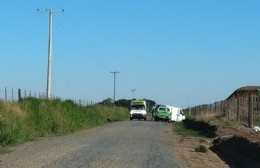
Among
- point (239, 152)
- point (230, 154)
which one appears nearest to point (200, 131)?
point (230, 154)

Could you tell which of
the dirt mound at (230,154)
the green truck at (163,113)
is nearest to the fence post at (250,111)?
the dirt mound at (230,154)

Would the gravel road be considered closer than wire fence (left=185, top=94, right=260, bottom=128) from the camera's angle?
Yes

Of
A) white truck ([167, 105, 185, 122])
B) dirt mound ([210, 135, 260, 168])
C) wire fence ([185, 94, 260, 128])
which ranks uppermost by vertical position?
wire fence ([185, 94, 260, 128])

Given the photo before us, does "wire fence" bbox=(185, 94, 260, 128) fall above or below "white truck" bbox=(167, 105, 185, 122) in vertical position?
above

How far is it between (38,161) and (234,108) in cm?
2843

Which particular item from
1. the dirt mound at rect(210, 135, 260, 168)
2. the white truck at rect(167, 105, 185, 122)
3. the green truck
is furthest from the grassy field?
the white truck at rect(167, 105, 185, 122)

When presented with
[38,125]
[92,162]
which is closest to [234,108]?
[38,125]

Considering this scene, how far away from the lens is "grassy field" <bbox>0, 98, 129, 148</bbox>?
27.7 metres

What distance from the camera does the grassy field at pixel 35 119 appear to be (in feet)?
90.9

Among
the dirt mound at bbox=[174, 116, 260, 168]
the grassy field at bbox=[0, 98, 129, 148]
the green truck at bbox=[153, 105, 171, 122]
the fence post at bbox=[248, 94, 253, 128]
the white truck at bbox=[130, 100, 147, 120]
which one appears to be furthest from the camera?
the white truck at bbox=[130, 100, 147, 120]

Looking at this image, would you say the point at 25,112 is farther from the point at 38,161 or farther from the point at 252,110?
the point at 38,161

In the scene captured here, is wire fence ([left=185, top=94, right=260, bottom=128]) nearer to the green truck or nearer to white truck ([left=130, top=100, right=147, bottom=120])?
the green truck

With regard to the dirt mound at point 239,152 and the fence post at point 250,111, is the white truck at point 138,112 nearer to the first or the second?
the fence post at point 250,111

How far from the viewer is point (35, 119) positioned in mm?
34781
